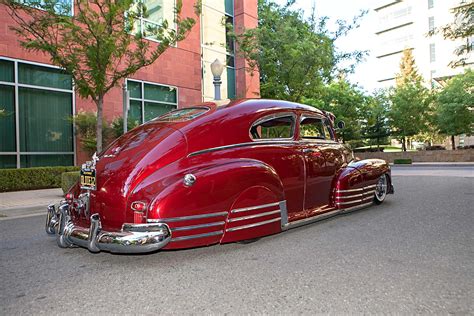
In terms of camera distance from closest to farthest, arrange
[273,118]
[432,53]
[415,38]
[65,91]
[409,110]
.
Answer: [273,118] → [65,91] → [409,110] → [432,53] → [415,38]

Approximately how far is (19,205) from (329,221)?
20.8 ft

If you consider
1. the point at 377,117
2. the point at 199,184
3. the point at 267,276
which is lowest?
the point at 267,276

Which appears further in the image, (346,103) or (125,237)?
(346,103)

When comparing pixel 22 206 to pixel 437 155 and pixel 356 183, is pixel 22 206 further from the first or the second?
pixel 437 155

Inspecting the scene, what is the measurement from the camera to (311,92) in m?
15.5

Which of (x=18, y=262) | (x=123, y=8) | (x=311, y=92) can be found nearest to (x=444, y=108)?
(x=311, y=92)

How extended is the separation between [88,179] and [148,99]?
12525mm

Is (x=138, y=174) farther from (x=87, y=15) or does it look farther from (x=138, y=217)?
(x=87, y=15)

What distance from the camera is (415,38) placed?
67562 millimetres

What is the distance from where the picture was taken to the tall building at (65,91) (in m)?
11.6

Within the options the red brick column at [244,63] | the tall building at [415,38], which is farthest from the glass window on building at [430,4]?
the red brick column at [244,63]

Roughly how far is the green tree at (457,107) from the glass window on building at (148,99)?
23.0 m

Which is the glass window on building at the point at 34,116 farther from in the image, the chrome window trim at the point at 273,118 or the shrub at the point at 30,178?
the chrome window trim at the point at 273,118

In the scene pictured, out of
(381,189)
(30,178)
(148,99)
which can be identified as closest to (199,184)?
(381,189)
